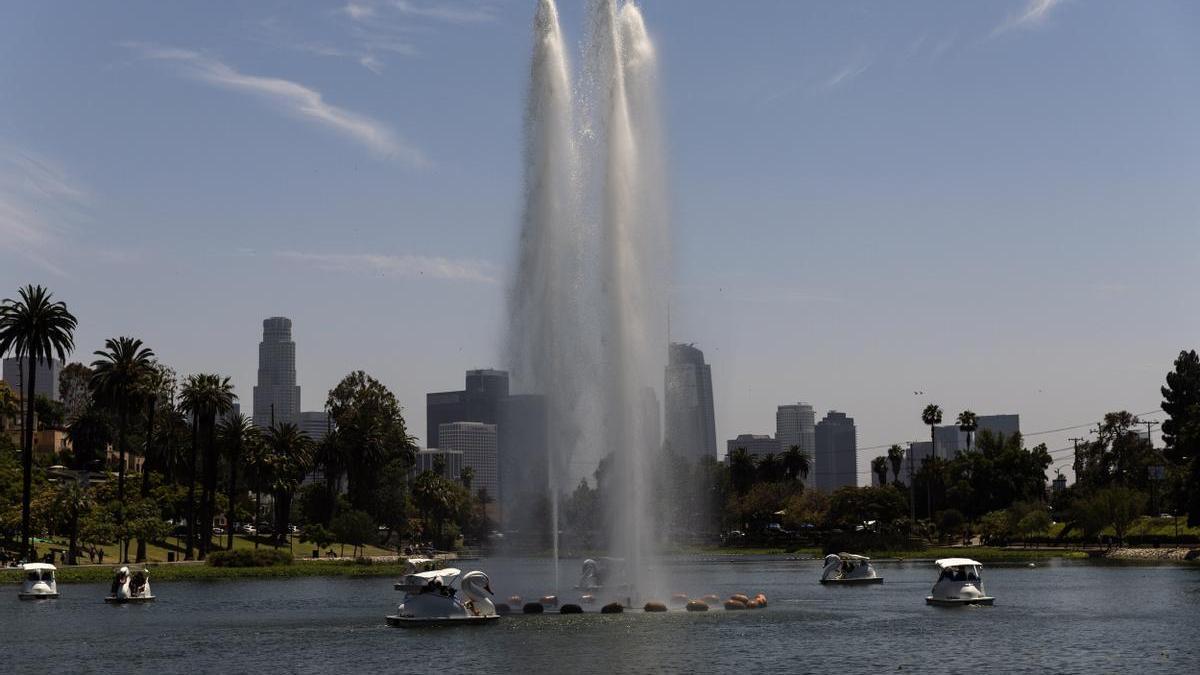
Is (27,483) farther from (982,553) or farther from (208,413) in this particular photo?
(982,553)

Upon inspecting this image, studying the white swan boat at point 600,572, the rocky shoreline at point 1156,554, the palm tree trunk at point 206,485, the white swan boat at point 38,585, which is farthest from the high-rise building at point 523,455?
the rocky shoreline at point 1156,554

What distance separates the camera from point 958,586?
3024 inches

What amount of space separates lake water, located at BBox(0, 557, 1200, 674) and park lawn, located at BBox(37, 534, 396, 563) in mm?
45276

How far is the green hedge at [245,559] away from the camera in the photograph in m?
127

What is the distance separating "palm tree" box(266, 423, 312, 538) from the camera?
17325cm

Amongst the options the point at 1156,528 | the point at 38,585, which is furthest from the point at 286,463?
the point at 1156,528

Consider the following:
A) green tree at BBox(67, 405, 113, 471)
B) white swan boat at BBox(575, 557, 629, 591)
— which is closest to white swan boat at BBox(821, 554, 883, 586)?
white swan boat at BBox(575, 557, 629, 591)

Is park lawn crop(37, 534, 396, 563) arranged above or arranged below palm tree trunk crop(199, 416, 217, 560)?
below

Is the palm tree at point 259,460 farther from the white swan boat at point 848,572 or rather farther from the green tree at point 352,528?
the white swan boat at point 848,572

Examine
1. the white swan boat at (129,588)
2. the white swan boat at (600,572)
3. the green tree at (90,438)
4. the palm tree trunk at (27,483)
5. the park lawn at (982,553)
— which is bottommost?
the park lawn at (982,553)

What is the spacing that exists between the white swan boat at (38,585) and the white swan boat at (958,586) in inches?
2152

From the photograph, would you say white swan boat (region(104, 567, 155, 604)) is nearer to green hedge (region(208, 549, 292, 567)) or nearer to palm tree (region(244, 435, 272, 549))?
green hedge (region(208, 549, 292, 567))

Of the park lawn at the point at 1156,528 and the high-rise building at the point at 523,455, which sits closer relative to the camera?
the high-rise building at the point at 523,455

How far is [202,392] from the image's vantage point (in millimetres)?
141625
